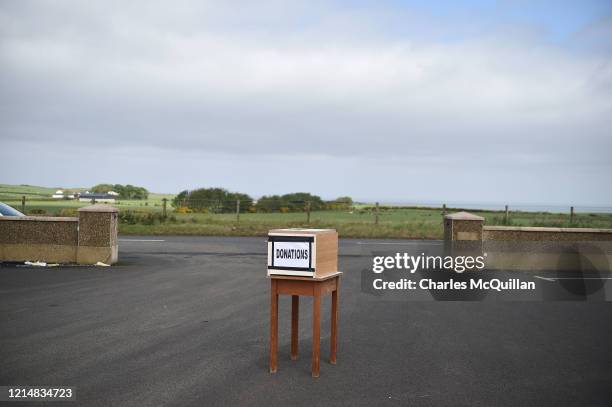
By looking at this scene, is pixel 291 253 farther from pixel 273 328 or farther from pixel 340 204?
pixel 340 204

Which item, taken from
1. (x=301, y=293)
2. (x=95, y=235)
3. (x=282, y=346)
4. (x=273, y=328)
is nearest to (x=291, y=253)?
(x=301, y=293)

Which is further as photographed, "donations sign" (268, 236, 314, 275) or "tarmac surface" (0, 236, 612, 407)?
"donations sign" (268, 236, 314, 275)

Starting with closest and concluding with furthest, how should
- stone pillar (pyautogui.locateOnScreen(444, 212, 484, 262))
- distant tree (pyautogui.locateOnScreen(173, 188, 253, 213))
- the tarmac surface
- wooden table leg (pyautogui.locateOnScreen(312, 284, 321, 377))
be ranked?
the tarmac surface, wooden table leg (pyautogui.locateOnScreen(312, 284, 321, 377)), stone pillar (pyautogui.locateOnScreen(444, 212, 484, 262)), distant tree (pyautogui.locateOnScreen(173, 188, 253, 213))

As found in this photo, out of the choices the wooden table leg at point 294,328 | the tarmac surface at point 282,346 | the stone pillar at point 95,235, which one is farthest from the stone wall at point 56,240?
→ the wooden table leg at point 294,328

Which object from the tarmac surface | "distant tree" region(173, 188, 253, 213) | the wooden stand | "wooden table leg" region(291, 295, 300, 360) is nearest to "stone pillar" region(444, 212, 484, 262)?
the tarmac surface

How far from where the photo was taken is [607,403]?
5.41 metres

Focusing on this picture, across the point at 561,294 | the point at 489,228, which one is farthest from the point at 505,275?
the point at 561,294

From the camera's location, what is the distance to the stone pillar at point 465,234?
15.3 meters

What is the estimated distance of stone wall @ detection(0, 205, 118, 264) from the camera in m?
15.1

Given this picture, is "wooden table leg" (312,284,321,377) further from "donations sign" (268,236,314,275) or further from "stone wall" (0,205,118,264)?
"stone wall" (0,205,118,264)

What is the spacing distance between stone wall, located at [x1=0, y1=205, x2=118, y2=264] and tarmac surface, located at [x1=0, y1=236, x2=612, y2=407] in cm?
237

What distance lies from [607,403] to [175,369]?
4149mm

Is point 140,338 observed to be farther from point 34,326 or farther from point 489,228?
point 489,228

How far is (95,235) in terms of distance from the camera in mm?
15102
